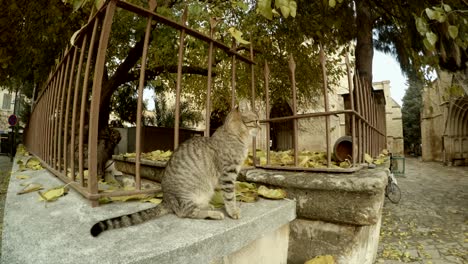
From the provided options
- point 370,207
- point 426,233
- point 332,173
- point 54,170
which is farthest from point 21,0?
point 426,233

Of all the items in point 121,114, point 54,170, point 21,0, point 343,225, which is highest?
point 21,0

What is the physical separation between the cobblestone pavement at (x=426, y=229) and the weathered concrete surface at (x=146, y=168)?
3.04 m

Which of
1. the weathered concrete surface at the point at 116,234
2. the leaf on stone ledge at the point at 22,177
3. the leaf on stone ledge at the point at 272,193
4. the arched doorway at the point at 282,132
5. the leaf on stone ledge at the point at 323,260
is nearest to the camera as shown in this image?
the weathered concrete surface at the point at 116,234

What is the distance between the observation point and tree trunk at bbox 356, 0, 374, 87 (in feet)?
20.9

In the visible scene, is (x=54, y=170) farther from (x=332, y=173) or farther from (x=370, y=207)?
(x=370, y=207)

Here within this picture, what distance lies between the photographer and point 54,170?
257cm

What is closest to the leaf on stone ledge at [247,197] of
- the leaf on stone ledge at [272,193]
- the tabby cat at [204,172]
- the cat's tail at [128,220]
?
the leaf on stone ledge at [272,193]

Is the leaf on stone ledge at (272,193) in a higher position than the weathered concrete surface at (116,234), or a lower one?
higher

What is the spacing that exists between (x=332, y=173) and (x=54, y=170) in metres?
Result: 2.61

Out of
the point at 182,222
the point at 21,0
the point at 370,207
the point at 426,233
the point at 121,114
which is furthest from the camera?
the point at 121,114

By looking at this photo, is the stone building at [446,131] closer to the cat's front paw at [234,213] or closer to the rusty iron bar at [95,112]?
the cat's front paw at [234,213]

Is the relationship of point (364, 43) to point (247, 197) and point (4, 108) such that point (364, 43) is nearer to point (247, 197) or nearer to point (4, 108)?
point (247, 197)

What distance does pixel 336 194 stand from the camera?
1.87 meters

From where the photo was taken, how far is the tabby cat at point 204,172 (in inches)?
61.5
